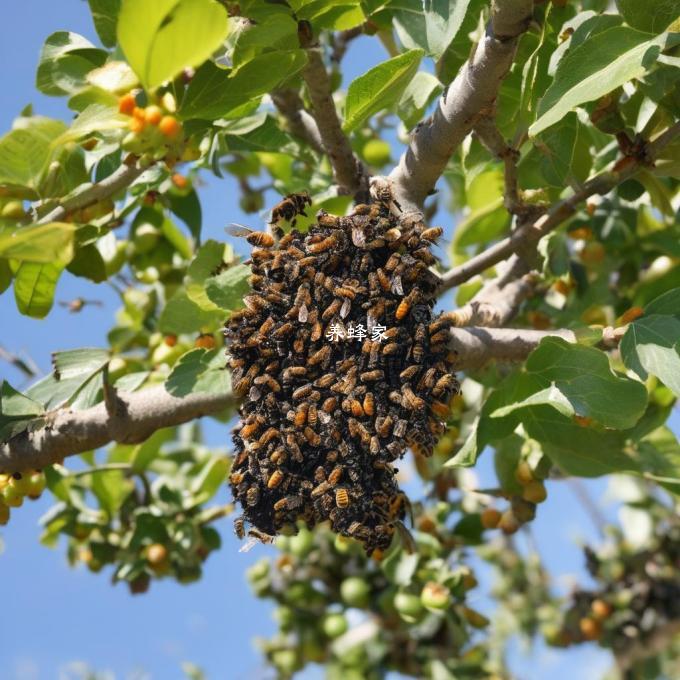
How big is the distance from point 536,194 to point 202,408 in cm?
94

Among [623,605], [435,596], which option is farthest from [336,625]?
[623,605]

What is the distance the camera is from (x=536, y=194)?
95.6 inches

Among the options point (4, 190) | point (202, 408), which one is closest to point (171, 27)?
point (4, 190)

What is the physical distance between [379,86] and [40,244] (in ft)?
2.67

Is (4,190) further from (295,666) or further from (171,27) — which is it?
(295,666)

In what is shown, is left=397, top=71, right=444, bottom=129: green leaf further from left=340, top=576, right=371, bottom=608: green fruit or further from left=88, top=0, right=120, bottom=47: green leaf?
left=340, top=576, right=371, bottom=608: green fruit

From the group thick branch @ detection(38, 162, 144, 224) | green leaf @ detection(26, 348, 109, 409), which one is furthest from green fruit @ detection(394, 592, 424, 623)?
thick branch @ detection(38, 162, 144, 224)

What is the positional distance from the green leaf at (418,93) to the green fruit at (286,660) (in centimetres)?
241

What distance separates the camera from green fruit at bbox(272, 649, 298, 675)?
398 centimetres

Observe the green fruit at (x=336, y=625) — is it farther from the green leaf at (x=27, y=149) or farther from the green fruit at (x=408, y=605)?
the green leaf at (x=27, y=149)

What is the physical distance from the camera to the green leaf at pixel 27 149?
175cm

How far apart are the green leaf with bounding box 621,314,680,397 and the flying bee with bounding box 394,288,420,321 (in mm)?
417

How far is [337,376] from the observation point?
1.89 metres

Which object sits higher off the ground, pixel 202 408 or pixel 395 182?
pixel 395 182
